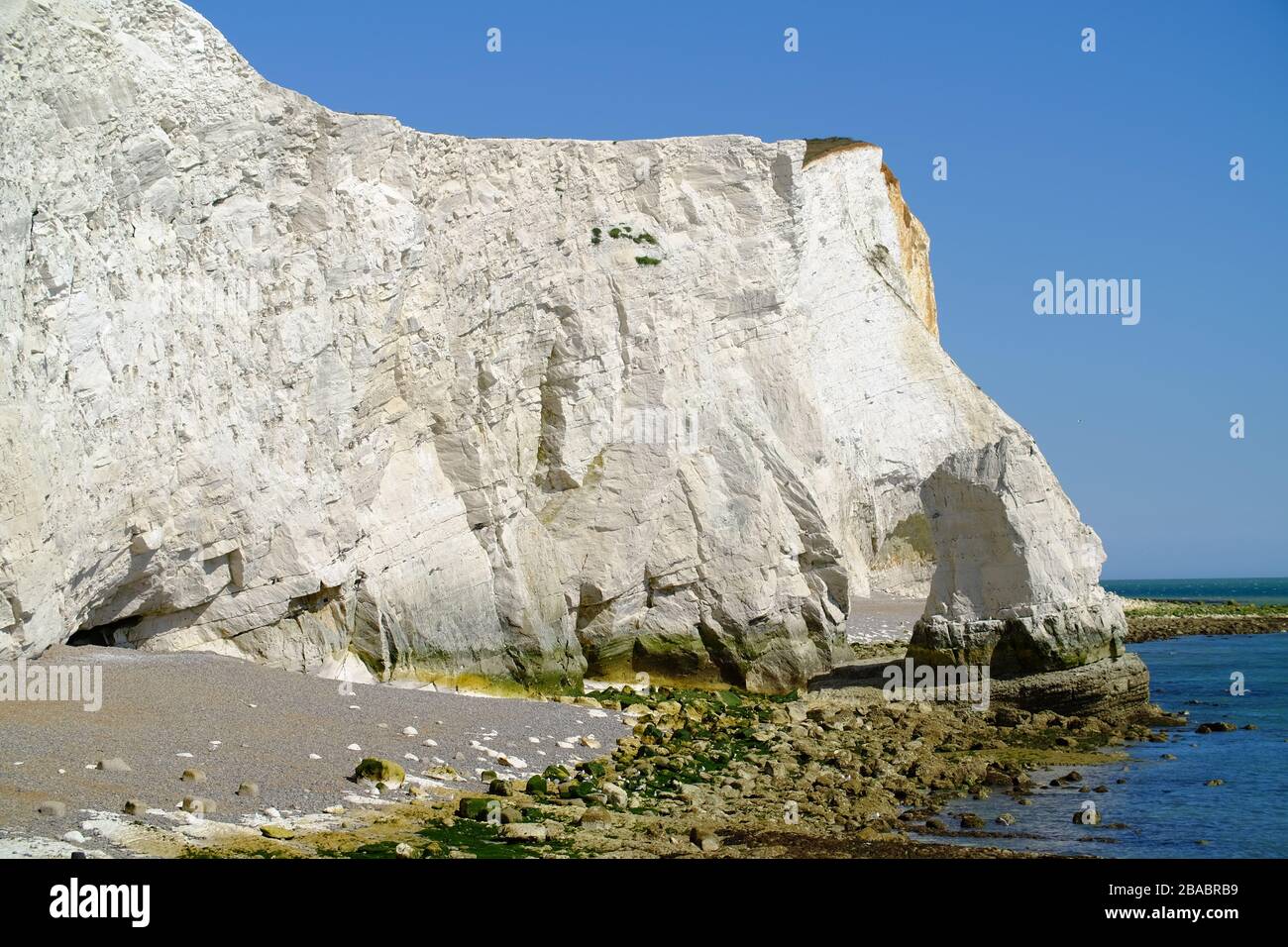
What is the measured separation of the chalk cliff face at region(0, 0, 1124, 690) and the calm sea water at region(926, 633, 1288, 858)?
309cm

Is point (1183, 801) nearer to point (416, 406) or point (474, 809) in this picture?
point (474, 809)

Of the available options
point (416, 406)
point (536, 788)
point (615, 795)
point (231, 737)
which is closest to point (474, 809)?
point (536, 788)

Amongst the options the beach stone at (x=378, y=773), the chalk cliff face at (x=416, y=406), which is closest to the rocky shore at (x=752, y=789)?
the beach stone at (x=378, y=773)

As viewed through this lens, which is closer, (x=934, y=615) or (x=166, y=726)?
(x=166, y=726)

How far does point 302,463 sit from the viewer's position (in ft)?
58.9

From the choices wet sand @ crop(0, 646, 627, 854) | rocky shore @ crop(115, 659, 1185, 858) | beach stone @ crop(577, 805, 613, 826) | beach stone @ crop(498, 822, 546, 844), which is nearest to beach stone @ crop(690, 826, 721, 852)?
rocky shore @ crop(115, 659, 1185, 858)

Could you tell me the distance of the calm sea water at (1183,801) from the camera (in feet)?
41.5

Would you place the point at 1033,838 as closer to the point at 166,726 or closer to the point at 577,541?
the point at 166,726

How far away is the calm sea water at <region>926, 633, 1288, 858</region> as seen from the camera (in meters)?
12.6

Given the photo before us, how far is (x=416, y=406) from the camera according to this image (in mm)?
20375

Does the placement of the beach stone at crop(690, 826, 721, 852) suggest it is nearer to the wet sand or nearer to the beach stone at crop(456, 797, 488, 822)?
the beach stone at crop(456, 797, 488, 822)

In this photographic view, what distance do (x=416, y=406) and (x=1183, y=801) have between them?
12.1m
